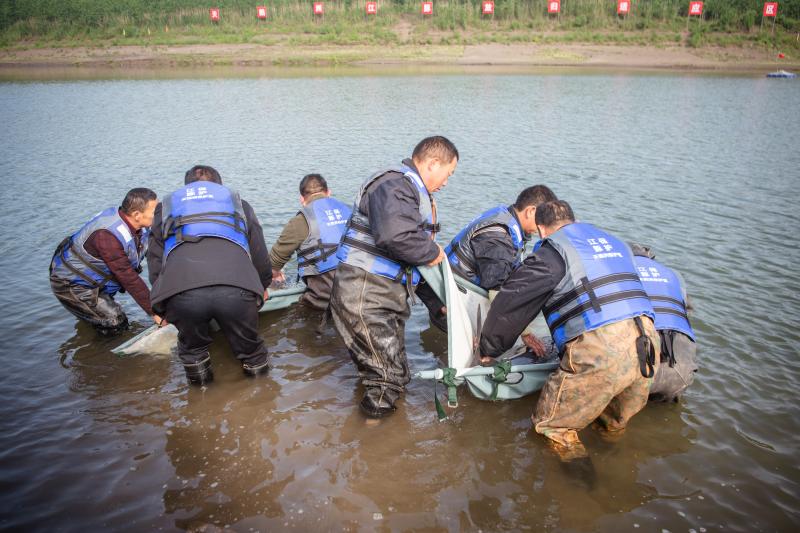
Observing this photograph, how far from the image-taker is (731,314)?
714cm

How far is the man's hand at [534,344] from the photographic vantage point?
5.36 m

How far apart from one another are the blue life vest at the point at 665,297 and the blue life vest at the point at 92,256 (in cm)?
549

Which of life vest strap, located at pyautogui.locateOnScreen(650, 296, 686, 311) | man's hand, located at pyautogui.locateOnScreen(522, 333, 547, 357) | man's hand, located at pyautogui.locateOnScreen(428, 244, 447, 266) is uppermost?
man's hand, located at pyautogui.locateOnScreen(428, 244, 447, 266)

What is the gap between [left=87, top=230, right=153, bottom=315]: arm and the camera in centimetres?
593

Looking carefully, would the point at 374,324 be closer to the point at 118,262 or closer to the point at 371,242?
the point at 371,242

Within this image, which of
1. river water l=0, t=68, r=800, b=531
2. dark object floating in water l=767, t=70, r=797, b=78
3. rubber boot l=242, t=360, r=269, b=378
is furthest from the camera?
dark object floating in water l=767, t=70, r=797, b=78

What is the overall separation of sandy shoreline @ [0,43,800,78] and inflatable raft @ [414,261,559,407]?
41309mm

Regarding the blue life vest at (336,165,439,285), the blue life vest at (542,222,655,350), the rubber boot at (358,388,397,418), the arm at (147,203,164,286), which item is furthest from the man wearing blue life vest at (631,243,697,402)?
the arm at (147,203,164,286)

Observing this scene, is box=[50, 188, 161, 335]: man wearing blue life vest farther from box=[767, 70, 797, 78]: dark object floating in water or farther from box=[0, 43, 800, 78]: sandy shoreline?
box=[767, 70, 797, 78]: dark object floating in water

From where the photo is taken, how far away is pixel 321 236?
21.6 feet

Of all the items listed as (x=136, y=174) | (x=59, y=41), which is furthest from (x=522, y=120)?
(x=59, y=41)

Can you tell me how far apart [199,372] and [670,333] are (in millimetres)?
4519

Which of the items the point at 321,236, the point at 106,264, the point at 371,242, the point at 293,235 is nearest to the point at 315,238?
the point at 321,236

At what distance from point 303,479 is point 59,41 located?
6359cm
